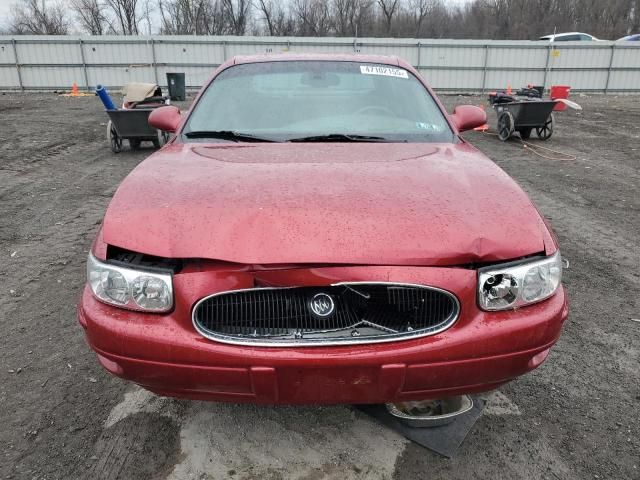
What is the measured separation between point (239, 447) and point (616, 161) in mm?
9069

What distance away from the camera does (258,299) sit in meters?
1.75

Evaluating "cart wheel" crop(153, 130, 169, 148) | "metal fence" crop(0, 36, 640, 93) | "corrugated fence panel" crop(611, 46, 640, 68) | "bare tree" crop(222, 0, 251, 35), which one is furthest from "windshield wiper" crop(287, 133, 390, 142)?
"bare tree" crop(222, 0, 251, 35)

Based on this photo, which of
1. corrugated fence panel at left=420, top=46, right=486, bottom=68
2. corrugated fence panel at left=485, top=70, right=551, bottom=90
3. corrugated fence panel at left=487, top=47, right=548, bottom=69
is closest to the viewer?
Result: corrugated fence panel at left=420, top=46, right=486, bottom=68

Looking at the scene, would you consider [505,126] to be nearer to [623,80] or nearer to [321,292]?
[321,292]

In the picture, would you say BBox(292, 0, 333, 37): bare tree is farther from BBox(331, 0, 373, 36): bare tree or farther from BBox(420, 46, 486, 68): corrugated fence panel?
BBox(420, 46, 486, 68): corrugated fence panel

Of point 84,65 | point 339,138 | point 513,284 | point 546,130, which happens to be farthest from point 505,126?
point 84,65

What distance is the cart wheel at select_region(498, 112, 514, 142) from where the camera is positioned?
11.0 metres

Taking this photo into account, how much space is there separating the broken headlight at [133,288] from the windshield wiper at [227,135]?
1.24 m

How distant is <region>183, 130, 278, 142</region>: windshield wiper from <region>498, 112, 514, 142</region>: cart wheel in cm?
944

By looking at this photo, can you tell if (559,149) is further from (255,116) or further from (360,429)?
(360,429)

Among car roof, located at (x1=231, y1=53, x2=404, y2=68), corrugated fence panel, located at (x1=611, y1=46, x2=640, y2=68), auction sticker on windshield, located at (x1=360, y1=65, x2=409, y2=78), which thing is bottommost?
auction sticker on windshield, located at (x1=360, y1=65, x2=409, y2=78)

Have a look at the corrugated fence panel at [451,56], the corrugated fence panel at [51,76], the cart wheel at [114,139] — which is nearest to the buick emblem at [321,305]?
the cart wheel at [114,139]

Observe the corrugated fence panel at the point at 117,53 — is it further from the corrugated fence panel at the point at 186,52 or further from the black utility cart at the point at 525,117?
the black utility cart at the point at 525,117

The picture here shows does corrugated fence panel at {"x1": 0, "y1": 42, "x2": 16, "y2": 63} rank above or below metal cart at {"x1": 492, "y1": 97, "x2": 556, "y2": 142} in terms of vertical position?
above
